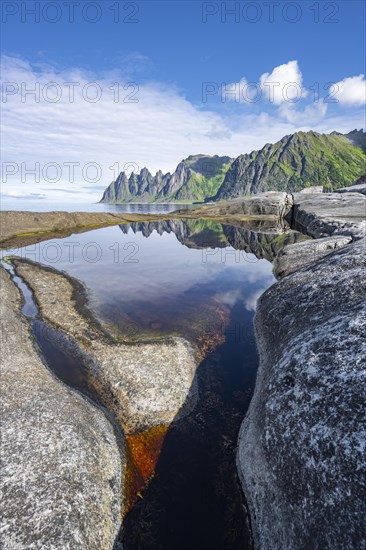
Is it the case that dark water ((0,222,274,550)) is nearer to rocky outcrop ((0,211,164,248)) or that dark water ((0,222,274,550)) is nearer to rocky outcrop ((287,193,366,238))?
rocky outcrop ((287,193,366,238))

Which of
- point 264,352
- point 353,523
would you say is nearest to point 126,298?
point 264,352

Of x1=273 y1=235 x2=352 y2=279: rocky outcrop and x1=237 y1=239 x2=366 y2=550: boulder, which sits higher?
x1=273 y1=235 x2=352 y2=279: rocky outcrop

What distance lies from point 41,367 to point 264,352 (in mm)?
20546

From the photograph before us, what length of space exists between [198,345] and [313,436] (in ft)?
63.0

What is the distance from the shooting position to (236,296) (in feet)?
157

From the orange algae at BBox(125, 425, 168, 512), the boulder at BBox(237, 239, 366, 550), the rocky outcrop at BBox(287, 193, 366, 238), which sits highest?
the rocky outcrop at BBox(287, 193, 366, 238)

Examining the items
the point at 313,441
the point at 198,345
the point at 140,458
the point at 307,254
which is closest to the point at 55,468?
the point at 140,458

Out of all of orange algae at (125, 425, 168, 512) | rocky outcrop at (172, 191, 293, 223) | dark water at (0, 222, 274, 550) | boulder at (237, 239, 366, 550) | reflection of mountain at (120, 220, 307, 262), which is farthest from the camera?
rocky outcrop at (172, 191, 293, 223)

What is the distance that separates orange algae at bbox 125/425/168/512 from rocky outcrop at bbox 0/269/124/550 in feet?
1.76

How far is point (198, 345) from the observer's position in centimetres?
3275

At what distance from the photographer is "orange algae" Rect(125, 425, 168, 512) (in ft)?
57.3

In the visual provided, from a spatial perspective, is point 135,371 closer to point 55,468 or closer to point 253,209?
point 55,468

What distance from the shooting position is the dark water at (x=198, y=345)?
619 inches

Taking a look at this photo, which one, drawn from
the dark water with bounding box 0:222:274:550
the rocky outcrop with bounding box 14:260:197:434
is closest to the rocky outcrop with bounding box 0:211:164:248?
the dark water with bounding box 0:222:274:550
